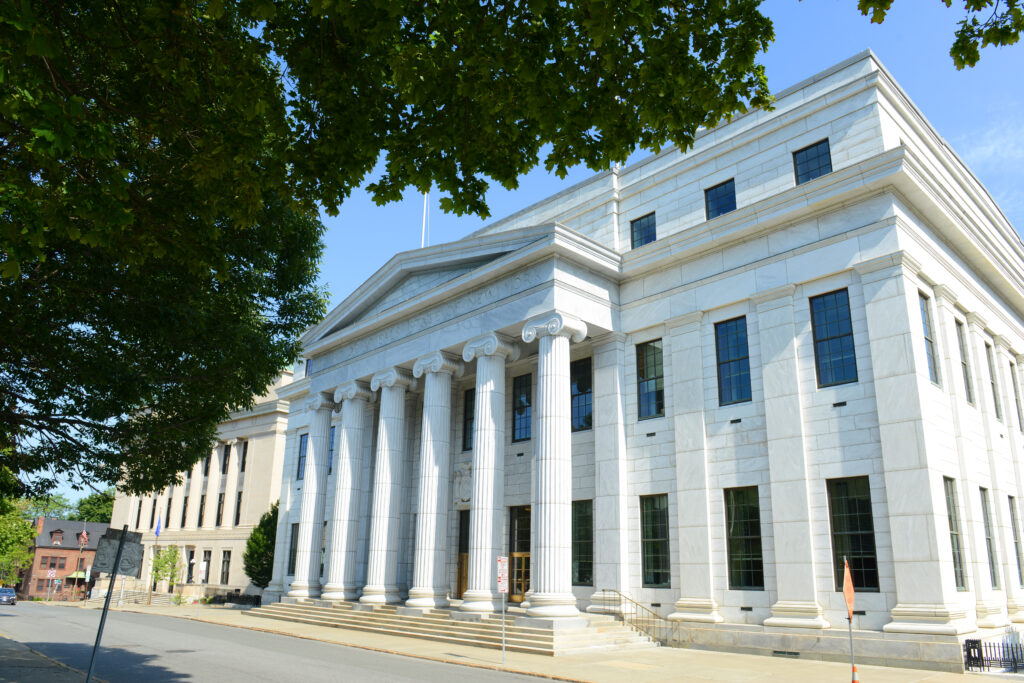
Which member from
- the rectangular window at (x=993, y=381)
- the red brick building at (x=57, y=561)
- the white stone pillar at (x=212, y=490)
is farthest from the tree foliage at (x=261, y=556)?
the red brick building at (x=57, y=561)

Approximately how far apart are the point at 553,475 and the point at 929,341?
1231cm

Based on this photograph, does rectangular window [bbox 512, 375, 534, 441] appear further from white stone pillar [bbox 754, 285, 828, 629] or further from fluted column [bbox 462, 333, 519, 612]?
white stone pillar [bbox 754, 285, 828, 629]

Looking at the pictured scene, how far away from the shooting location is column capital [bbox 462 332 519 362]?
27.3m

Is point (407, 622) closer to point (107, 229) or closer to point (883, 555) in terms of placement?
point (883, 555)

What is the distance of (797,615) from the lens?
20.9 metres

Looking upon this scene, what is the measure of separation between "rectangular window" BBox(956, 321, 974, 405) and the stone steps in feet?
43.4

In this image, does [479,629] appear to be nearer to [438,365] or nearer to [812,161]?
[438,365]

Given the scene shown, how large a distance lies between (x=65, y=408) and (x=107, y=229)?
821 cm

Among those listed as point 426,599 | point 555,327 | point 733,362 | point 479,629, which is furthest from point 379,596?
point 733,362

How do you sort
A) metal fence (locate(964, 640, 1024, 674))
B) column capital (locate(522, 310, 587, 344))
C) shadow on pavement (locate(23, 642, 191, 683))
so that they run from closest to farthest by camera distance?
1. shadow on pavement (locate(23, 642, 191, 683))
2. metal fence (locate(964, 640, 1024, 674))
3. column capital (locate(522, 310, 587, 344))

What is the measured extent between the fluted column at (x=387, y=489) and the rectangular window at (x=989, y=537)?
21203 mm

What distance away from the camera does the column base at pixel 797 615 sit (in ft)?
67.2

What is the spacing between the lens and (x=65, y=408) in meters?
15.1

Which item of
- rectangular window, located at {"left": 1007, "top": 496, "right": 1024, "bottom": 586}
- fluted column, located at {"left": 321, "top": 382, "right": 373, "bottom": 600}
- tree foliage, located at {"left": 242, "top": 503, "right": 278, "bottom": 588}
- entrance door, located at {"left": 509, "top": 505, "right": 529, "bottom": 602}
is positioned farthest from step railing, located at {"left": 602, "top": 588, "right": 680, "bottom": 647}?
tree foliage, located at {"left": 242, "top": 503, "right": 278, "bottom": 588}
